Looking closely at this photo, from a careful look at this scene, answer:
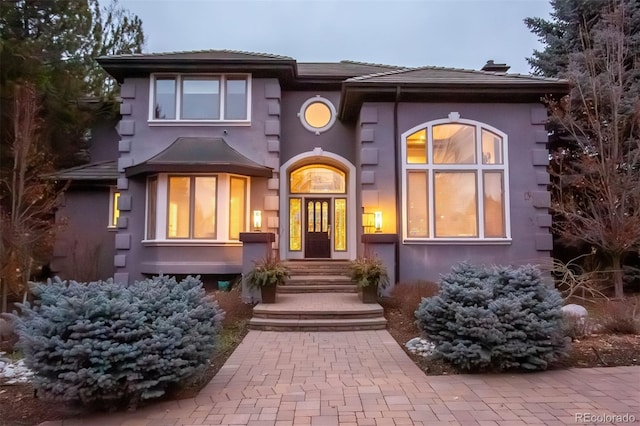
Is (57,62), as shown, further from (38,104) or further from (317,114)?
(317,114)

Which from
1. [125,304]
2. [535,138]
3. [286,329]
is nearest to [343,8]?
[535,138]

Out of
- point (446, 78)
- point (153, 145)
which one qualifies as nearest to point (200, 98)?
point (153, 145)

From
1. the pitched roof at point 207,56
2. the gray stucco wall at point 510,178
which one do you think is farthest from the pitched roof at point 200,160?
the gray stucco wall at point 510,178

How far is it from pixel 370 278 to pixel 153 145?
6811mm

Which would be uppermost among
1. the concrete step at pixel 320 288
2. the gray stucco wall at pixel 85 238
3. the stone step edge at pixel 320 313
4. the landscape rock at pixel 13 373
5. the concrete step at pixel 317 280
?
the gray stucco wall at pixel 85 238

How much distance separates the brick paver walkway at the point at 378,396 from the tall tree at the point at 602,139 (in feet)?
19.6

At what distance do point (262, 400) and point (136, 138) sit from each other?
9450 millimetres

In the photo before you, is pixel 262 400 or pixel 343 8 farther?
pixel 343 8

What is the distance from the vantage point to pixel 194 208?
38.0 feet

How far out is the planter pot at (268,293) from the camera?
9.37 meters

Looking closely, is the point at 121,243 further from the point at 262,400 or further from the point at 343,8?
the point at 343,8

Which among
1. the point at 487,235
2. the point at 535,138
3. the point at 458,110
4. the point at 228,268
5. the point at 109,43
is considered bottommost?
the point at 228,268

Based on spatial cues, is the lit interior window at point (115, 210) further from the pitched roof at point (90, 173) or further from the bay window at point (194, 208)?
the bay window at point (194, 208)

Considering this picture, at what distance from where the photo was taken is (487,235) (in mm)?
11109
